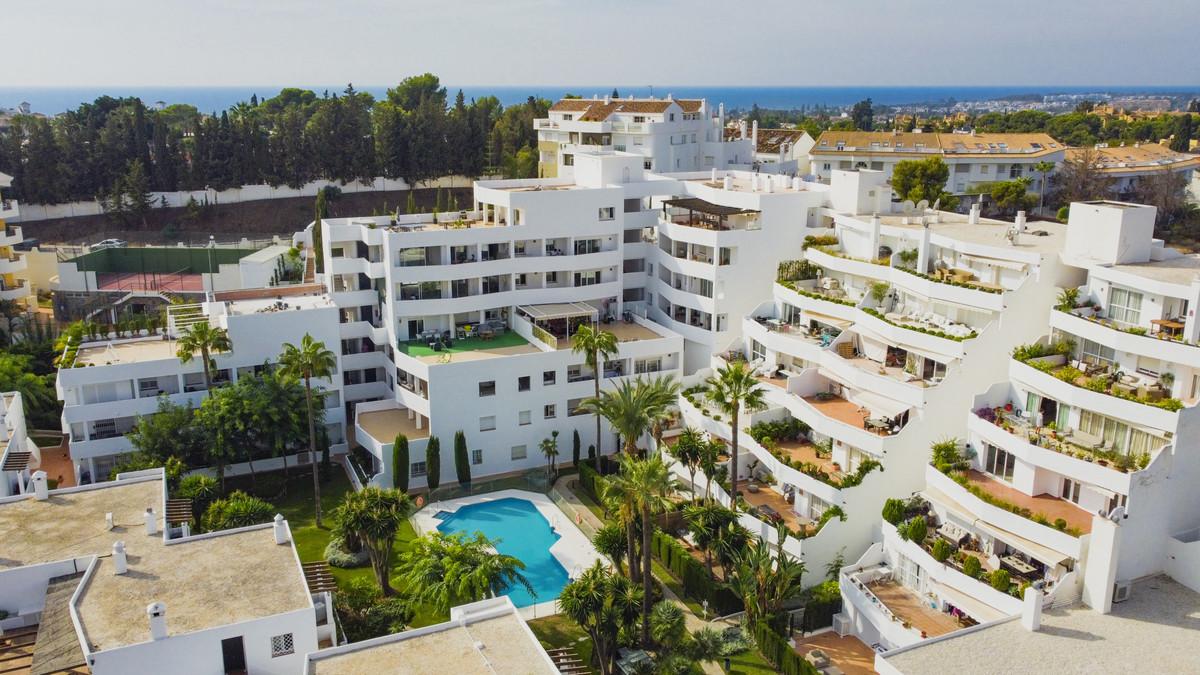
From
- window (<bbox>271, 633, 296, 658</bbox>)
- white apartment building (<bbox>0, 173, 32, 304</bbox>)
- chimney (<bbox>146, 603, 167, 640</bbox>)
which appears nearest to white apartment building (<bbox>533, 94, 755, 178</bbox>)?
white apartment building (<bbox>0, 173, 32, 304</bbox>)

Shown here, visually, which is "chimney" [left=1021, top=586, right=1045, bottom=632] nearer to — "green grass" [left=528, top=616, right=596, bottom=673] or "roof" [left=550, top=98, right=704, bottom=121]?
"green grass" [left=528, top=616, right=596, bottom=673]

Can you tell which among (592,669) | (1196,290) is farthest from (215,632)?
(1196,290)

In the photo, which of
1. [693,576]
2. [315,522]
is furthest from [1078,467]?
[315,522]

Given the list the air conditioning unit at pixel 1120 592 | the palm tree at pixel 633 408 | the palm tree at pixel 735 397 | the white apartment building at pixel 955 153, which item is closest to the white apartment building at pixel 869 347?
the palm tree at pixel 735 397

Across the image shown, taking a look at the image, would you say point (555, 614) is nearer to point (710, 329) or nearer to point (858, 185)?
point (710, 329)

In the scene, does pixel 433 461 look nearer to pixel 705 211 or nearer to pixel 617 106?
pixel 705 211

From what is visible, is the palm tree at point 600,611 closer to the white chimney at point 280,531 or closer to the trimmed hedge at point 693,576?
the trimmed hedge at point 693,576
